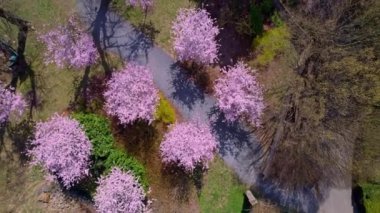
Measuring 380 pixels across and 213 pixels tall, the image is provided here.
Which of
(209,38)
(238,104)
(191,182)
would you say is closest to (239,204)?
(191,182)

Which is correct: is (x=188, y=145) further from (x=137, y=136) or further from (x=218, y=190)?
(x=218, y=190)

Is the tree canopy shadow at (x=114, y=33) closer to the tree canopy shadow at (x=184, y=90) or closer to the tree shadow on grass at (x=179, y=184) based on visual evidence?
the tree canopy shadow at (x=184, y=90)

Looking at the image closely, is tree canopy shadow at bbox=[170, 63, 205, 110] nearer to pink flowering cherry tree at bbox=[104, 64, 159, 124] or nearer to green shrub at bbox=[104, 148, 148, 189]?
pink flowering cherry tree at bbox=[104, 64, 159, 124]

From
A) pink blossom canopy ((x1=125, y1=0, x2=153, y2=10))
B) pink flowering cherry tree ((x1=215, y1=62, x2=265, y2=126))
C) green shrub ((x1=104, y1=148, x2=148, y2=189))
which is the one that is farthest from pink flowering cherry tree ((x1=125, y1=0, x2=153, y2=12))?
green shrub ((x1=104, y1=148, x2=148, y2=189))

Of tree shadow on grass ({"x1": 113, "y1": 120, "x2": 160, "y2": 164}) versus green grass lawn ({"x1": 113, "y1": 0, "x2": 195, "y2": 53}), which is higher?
green grass lawn ({"x1": 113, "y1": 0, "x2": 195, "y2": 53})

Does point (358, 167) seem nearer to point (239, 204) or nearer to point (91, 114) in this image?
A: point (239, 204)

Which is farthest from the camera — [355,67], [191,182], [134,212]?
[191,182]
